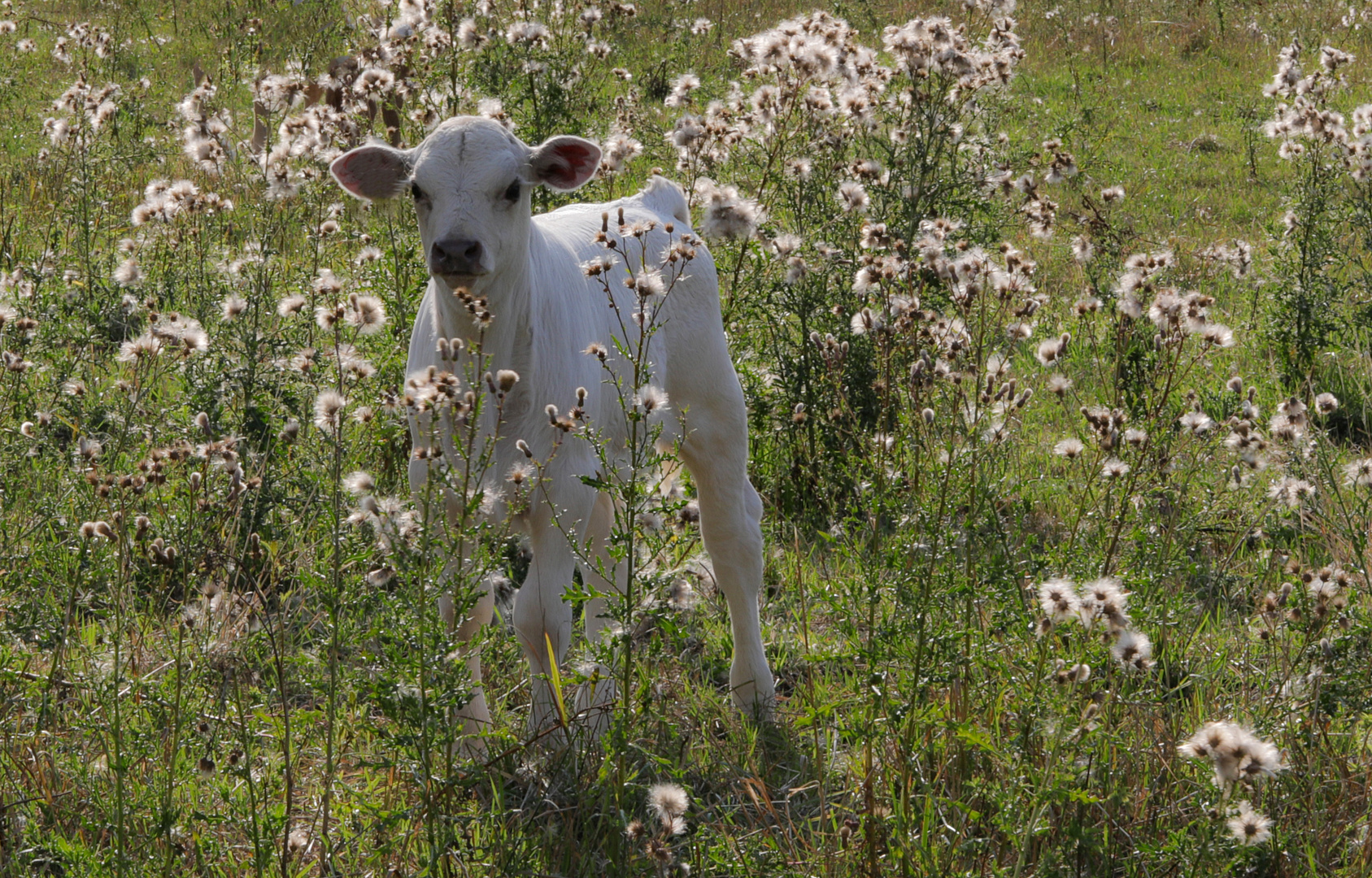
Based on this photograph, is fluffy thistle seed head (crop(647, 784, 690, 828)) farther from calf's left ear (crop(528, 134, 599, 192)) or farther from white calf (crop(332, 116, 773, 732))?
calf's left ear (crop(528, 134, 599, 192))

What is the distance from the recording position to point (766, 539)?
601 cm

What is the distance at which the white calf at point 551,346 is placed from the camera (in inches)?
152

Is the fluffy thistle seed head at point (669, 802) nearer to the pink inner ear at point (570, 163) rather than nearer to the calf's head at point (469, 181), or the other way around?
the calf's head at point (469, 181)

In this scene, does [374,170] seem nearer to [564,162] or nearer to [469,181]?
[469,181]

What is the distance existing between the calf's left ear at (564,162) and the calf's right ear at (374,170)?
417 millimetres

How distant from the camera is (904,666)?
3422 mm

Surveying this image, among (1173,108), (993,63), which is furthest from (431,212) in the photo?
(1173,108)

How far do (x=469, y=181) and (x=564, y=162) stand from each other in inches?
18.2

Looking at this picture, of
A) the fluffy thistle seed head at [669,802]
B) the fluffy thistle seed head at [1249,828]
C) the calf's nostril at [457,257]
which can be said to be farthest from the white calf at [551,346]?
the fluffy thistle seed head at [1249,828]

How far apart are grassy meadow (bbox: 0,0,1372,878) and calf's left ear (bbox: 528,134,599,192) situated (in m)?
0.44

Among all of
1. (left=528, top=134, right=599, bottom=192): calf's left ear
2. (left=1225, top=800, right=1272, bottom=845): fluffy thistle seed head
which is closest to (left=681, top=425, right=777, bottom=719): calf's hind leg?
(left=528, top=134, right=599, bottom=192): calf's left ear

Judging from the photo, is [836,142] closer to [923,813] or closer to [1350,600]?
[1350,600]

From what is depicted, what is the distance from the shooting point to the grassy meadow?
3041 mm

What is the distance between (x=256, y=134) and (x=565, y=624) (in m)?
7.40
